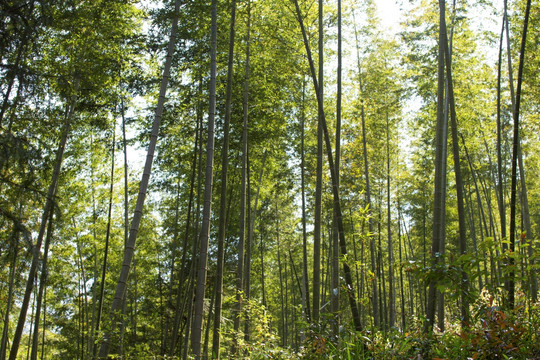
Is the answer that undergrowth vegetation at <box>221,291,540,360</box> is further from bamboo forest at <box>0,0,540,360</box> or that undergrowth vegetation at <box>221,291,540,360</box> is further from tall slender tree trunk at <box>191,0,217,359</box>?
tall slender tree trunk at <box>191,0,217,359</box>

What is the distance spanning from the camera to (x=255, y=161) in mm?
9242

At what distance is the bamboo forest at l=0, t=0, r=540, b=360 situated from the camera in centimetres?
371

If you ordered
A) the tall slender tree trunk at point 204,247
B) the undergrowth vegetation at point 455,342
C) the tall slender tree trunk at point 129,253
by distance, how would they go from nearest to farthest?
the undergrowth vegetation at point 455,342, the tall slender tree trunk at point 129,253, the tall slender tree trunk at point 204,247

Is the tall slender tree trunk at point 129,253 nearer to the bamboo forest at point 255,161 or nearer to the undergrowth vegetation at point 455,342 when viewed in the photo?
the bamboo forest at point 255,161

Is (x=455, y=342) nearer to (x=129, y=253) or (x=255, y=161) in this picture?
(x=129, y=253)

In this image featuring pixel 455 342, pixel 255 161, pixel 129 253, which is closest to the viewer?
pixel 455 342

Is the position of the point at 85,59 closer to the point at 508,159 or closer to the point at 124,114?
the point at 124,114

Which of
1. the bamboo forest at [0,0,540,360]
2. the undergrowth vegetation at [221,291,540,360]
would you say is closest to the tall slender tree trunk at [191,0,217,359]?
the bamboo forest at [0,0,540,360]

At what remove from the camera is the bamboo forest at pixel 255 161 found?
3707 millimetres

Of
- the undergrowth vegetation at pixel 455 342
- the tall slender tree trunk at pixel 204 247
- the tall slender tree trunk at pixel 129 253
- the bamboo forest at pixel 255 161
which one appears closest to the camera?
the undergrowth vegetation at pixel 455 342

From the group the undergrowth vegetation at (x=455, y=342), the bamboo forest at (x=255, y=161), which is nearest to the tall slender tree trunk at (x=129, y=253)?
the bamboo forest at (x=255, y=161)

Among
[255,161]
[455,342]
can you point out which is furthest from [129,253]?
[255,161]

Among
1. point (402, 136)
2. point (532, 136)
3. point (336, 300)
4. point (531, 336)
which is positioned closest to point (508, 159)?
point (532, 136)

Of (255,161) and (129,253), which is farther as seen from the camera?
(255,161)
